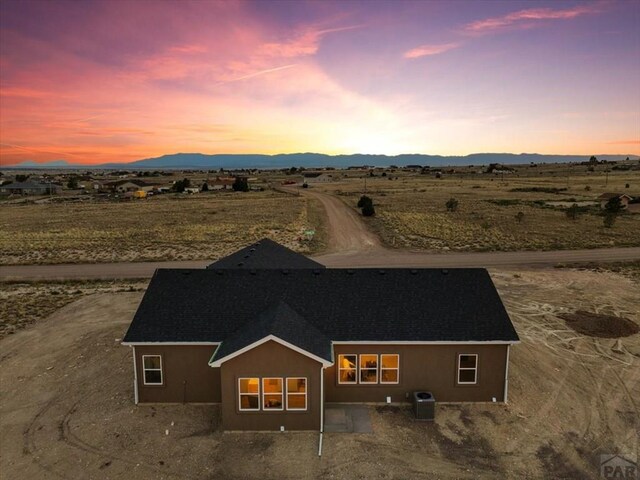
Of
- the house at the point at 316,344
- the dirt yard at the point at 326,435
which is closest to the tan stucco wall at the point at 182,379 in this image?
the house at the point at 316,344

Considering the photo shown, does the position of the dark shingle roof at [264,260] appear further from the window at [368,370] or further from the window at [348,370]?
the window at [368,370]

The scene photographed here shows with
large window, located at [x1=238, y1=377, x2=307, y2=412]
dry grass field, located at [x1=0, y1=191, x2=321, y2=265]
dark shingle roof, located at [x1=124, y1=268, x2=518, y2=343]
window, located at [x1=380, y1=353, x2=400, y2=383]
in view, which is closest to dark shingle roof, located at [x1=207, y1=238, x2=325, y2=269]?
dark shingle roof, located at [x1=124, y1=268, x2=518, y2=343]

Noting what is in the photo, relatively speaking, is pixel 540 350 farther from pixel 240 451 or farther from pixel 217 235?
pixel 217 235

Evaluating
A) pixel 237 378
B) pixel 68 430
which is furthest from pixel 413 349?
pixel 68 430

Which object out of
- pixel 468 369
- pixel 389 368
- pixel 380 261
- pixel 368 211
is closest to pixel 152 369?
pixel 389 368

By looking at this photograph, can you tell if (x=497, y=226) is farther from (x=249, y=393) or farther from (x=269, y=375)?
(x=249, y=393)
